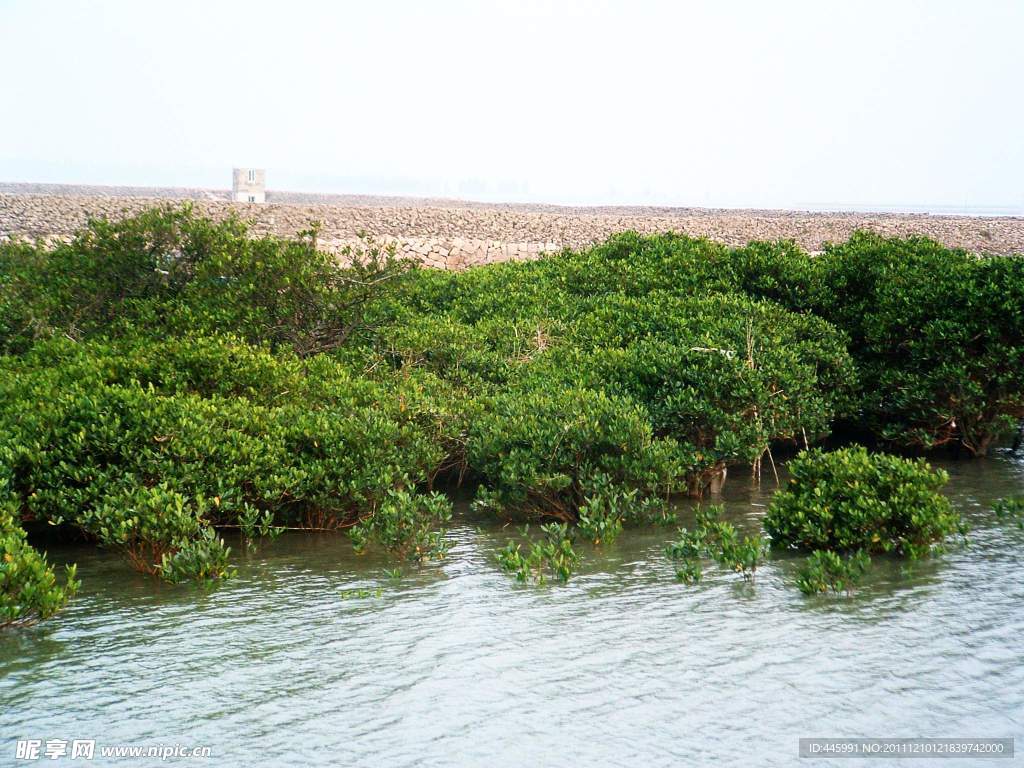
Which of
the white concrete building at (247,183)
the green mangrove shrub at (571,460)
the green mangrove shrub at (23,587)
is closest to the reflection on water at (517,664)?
the green mangrove shrub at (23,587)

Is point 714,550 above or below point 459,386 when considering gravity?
below

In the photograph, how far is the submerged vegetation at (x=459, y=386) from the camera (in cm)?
932

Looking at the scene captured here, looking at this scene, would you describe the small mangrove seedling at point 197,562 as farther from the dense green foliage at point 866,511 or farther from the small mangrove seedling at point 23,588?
the dense green foliage at point 866,511

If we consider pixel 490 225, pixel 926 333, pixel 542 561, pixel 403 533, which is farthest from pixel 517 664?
pixel 490 225

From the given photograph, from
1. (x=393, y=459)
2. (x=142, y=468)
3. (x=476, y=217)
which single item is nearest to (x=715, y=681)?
(x=393, y=459)

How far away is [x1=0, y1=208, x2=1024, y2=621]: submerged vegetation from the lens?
9.32 meters

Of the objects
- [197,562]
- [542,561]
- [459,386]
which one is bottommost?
[542,561]

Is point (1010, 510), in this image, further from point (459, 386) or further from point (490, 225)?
point (490, 225)

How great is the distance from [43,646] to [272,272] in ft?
23.4

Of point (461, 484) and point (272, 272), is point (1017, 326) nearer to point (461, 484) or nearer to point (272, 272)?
point (461, 484)

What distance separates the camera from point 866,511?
9.25 metres

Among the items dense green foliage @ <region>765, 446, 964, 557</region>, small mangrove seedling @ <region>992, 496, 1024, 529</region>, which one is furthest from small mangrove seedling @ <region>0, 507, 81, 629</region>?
small mangrove seedling @ <region>992, 496, 1024, 529</region>

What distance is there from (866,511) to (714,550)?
1.44 m

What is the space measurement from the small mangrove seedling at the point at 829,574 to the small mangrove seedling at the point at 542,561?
2032 mm
